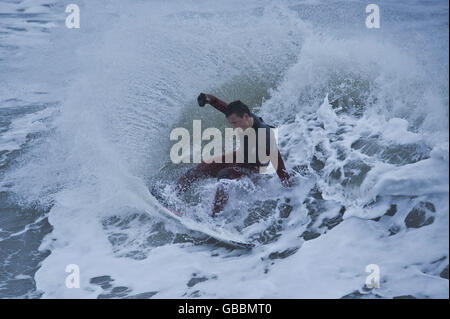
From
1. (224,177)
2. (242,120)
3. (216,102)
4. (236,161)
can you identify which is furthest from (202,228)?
(216,102)

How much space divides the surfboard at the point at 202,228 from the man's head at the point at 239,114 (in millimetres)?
1091

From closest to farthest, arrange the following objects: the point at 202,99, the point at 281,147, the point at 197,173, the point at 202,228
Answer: the point at 202,99 < the point at 202,228 < the point at 197,173 < the point at 281,147

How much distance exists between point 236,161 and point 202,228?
767mm

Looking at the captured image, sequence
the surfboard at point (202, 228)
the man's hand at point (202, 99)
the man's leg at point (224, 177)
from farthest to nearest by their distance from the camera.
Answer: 1. the man's leg at point (224, 177)
2. the surfboard at point (202, 228)
3. the man's hand at point (202, 99)

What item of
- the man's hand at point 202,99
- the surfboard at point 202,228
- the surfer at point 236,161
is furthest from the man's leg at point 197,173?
the man's hand at point 202,99

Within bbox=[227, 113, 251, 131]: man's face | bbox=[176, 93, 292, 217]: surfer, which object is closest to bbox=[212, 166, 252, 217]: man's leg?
bbox=[176, 93, 292, 217]: surfer

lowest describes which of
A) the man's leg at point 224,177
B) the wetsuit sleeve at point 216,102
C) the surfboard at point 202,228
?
the surfboard at point 202,228

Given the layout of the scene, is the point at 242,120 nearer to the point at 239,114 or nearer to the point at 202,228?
the point at 239,114

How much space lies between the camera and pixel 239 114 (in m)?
4.14

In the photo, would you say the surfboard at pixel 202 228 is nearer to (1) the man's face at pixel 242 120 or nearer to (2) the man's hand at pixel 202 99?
(1) the man's face at pixel 242 120

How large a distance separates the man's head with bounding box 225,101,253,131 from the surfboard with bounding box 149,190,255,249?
3.58 ft

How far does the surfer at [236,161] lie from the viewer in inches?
163

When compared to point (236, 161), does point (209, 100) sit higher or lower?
higher
